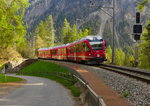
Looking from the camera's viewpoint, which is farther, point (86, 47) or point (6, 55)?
point (6, 55)

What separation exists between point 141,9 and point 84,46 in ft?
36.2

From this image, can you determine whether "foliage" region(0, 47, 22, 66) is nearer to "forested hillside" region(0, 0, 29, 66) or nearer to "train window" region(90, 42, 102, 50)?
"forested hillside" region(0, 0, 29, 66)

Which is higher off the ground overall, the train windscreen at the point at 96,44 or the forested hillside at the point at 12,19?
the forested hillside at the point at 12,19

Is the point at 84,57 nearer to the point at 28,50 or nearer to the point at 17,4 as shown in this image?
the point at 17,4

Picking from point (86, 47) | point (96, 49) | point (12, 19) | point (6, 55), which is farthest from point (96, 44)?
point (6, 55)

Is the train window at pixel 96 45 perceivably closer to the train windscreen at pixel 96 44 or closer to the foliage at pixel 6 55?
the train windscreen at pixel 96 44

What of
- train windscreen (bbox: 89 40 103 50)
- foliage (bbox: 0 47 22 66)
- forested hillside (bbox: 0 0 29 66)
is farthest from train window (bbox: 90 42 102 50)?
foliage (bbox: 0 47 22 66)

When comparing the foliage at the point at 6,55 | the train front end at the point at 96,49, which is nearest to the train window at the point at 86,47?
the train front end at the point at 96,49

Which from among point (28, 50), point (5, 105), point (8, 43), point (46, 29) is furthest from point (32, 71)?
point (46, 29)

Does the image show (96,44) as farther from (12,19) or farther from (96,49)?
(12,19)

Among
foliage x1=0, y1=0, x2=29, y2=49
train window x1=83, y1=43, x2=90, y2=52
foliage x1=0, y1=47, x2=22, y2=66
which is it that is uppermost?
foliage x1=0, y1=0, x2=29, y2=49

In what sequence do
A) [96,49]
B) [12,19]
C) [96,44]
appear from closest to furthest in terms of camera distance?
[12,19]
[96,49]
[96,44]

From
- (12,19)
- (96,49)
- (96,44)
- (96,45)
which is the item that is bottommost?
(96,49)

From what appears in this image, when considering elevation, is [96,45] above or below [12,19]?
below
